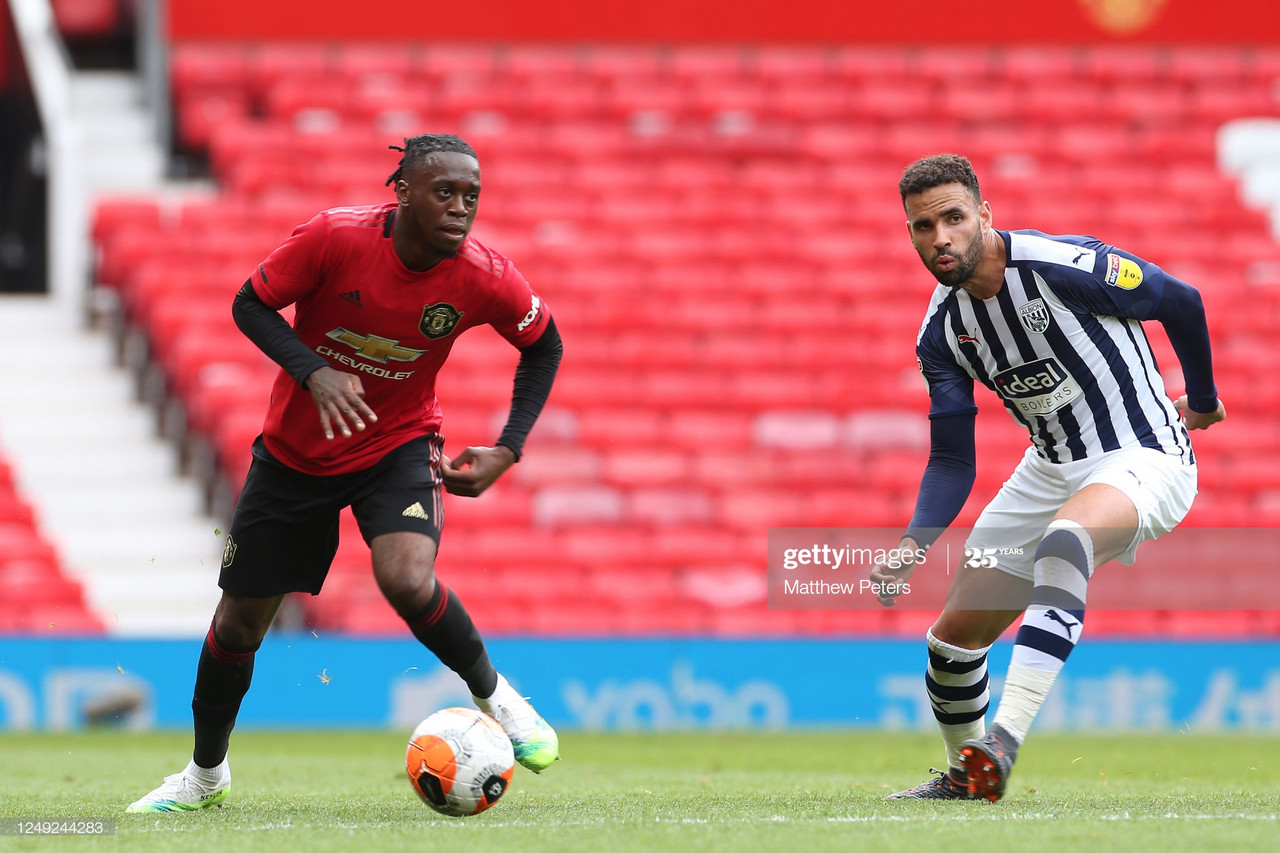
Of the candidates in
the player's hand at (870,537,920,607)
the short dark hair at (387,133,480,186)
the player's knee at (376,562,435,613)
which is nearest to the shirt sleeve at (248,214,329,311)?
the short dark hair at (387,133,480,186)

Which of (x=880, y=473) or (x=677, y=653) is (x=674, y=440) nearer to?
(x=880, y=473)

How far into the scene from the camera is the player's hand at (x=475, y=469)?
15.9 ft

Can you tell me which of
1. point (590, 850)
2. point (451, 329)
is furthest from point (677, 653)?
point (590, 850)

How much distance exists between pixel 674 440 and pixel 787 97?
4.72 m

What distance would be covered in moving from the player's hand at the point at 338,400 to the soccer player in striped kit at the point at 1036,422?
5.54ft

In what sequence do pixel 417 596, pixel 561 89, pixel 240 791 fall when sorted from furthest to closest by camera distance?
pixel 561 89 < pixel 240 791 < pixel 417 596

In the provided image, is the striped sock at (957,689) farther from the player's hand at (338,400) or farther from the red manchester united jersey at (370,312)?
the player's hand at (338,400)

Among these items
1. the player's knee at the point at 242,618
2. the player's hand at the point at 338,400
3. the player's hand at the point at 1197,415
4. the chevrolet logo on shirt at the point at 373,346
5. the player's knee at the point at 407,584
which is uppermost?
the player's hand at the point at 1197,415

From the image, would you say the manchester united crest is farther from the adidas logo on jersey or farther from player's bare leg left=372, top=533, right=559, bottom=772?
player's bare leg left=372, top=533, right=559, bottom=772

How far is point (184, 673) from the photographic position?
944 centimetres

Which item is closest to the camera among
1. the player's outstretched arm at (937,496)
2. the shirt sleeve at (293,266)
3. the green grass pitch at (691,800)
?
the green grass pitch at (691,800)

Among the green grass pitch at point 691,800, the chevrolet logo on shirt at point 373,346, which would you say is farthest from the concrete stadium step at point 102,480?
the chevrolet logo on shirt at point 373,346

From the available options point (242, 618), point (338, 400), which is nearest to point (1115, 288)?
point (338, 400)

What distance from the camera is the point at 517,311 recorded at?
4.91m
